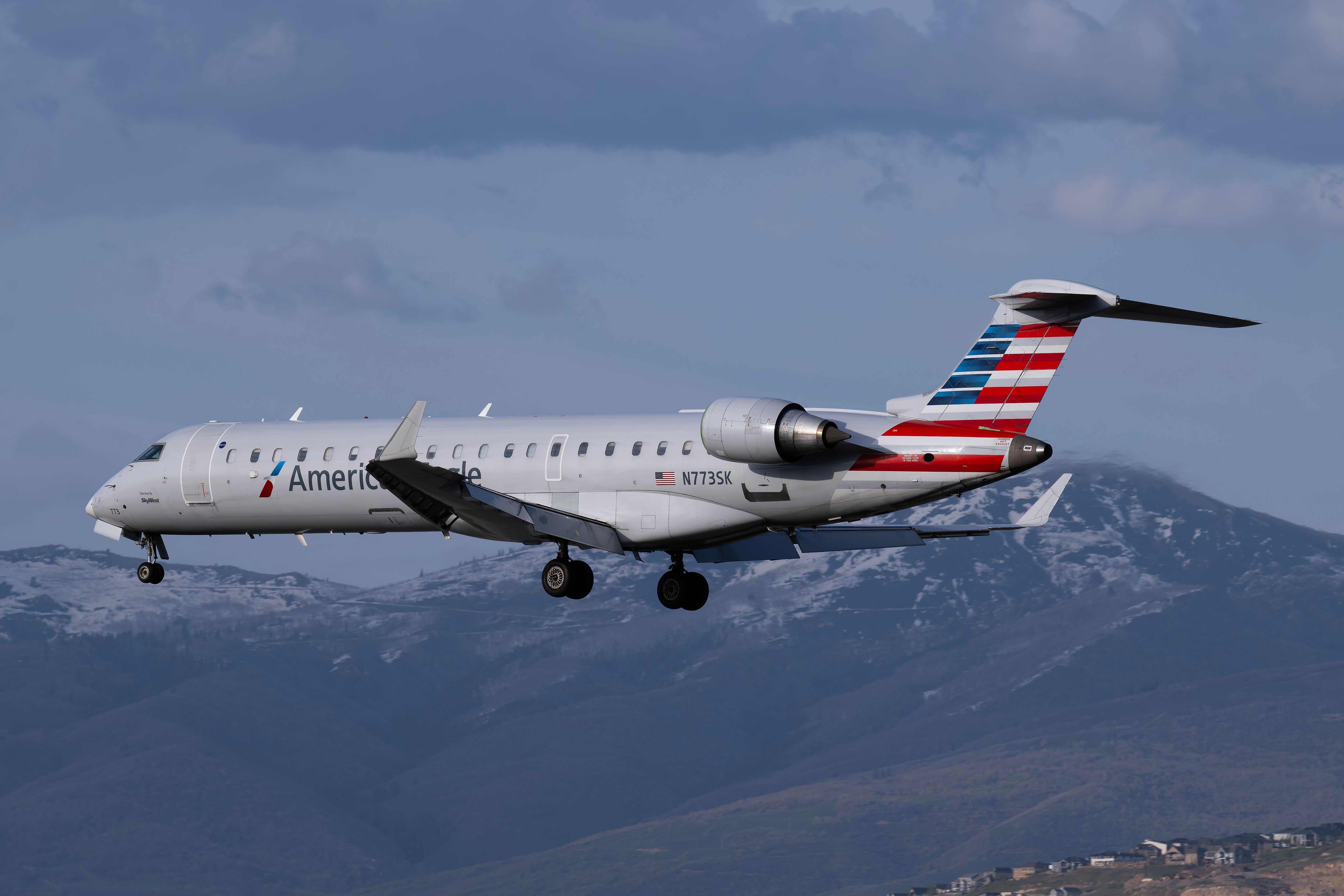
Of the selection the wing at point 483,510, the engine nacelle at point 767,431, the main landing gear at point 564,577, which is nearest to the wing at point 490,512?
the wing at point 483,510

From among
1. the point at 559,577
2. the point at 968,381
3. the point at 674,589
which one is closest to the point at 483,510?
the point at 559,577

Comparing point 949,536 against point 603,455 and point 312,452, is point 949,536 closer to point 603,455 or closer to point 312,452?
point 603,455

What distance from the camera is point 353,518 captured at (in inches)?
1756

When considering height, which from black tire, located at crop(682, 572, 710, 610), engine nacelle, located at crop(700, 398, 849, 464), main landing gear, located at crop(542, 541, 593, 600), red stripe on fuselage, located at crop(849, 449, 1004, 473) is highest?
engine nacelle, located at crop(700, 398, 849, 464)

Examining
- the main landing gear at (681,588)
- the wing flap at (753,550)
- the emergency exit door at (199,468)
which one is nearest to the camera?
the wing flap at (753,550)

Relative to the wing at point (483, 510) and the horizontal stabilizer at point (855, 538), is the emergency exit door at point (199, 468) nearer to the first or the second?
the wing at point (483, 510)

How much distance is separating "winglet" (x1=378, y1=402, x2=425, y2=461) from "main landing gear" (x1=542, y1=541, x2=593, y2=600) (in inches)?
216

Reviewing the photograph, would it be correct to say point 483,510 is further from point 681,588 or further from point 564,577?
point 681,588

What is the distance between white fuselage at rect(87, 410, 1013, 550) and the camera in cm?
3838

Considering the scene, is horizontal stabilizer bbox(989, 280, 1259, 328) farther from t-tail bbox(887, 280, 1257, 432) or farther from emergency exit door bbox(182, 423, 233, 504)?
emergency exit door bbox(182, 423, 233, 504)

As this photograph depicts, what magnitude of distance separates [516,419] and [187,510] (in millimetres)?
9129

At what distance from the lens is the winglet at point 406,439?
37250 mm

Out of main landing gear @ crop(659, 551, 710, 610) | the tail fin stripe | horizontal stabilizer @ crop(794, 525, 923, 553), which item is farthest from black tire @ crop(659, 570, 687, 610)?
the tail fin stripe

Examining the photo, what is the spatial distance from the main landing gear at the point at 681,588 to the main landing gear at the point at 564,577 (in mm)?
2224
